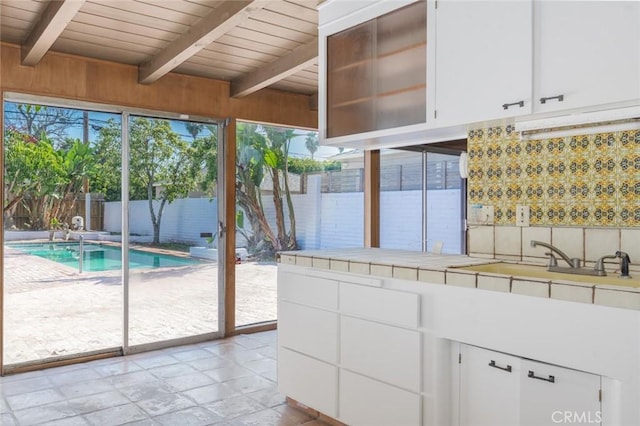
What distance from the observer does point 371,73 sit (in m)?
2.89

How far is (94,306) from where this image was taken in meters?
4.03

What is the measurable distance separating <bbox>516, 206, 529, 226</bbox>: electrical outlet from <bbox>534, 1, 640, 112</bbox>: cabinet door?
0.61 metres

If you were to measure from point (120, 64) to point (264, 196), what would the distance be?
1788mm

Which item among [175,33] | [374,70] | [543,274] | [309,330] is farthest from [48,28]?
[543,274]

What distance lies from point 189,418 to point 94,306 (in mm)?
1672

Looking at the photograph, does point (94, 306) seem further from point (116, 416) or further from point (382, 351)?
point (382, 351)

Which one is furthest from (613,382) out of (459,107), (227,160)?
(227,160)

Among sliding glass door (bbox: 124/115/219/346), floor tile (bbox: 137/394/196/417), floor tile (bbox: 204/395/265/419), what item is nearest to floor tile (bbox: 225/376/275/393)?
floor tile (bbox: 204/395/265/419)

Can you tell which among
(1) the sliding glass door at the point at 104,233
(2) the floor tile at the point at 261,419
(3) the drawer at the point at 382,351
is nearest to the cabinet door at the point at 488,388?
(3) the drawer at the point at 382,351

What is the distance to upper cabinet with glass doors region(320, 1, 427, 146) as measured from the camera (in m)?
2.62

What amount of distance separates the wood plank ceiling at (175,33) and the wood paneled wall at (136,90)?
87 mm

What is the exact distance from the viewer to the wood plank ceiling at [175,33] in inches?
116

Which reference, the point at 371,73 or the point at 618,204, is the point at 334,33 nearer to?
the point at 371,73

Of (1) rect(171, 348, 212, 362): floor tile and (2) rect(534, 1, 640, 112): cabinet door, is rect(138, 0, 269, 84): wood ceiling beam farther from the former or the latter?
(1) rect(171, 348, 212, 362): floor tile
